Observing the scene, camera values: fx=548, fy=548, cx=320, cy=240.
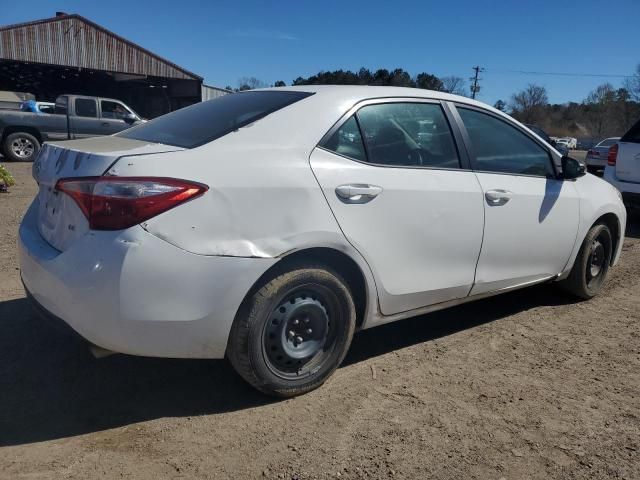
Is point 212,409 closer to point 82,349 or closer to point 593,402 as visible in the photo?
point 82,349

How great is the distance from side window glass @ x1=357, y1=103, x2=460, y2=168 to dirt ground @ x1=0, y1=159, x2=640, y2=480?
49.0 inches

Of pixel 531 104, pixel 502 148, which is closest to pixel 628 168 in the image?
pixel 502 148

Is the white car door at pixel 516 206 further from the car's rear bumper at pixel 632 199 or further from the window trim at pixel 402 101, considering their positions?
the car's rear bumper at pixel 632 199

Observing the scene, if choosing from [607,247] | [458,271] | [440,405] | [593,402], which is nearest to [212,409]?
[440,405]

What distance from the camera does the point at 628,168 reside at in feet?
25.2

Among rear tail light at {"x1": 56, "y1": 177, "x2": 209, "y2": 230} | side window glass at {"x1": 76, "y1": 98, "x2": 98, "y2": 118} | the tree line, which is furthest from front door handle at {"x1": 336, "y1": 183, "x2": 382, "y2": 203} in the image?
the tree line

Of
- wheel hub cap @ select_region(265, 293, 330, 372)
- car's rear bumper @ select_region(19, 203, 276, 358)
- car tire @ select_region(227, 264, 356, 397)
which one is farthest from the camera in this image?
wheel hub cap @ select_region(265, 293, 330, 372)

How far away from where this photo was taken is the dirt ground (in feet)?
7.77

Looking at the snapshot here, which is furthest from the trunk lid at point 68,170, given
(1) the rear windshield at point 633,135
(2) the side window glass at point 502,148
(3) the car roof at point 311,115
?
(1) the rear windshield at point 633,135

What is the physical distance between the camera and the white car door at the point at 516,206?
3580mm

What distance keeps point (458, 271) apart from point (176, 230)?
1853 mm

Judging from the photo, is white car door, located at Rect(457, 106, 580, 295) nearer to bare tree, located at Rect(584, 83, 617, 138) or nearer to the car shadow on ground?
the car shadow on ground

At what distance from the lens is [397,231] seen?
9.94 feet

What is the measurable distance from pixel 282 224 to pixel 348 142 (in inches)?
26.9
